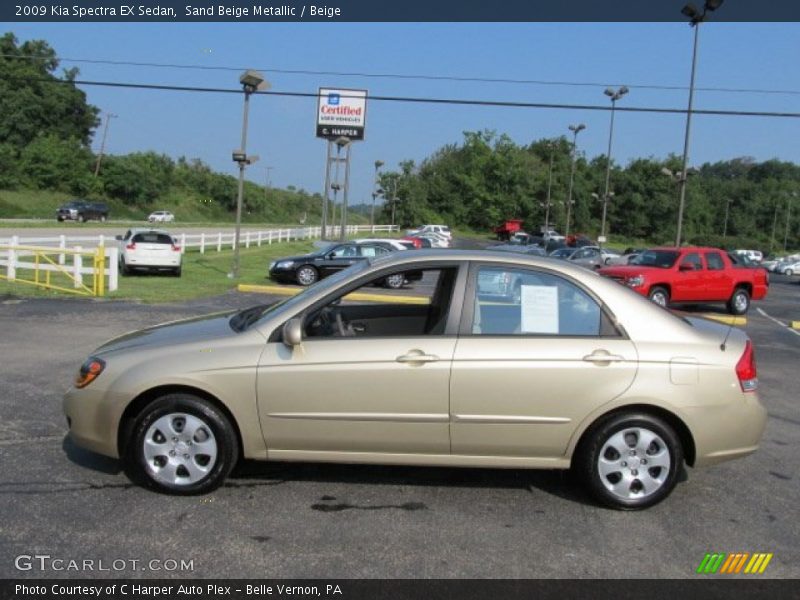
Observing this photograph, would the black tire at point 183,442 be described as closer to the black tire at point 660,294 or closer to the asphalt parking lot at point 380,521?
the asphalt parking lot at point 380,521

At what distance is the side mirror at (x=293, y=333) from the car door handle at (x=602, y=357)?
1.78 m

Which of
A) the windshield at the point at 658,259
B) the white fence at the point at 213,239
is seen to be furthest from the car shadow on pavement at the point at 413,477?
the white fence at the point at 213,239

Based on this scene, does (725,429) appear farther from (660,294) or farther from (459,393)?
(660,294)

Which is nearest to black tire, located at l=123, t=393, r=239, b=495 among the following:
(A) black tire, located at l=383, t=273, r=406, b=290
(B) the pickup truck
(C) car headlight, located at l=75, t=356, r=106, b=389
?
(C) car headlight, located at l=75, t=356, r=106, b=389

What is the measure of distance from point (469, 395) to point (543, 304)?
31.1 inches

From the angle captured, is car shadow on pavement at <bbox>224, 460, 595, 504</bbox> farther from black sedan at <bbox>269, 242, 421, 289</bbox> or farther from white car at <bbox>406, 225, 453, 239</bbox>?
white car at <bbox>406, 225, 453, 239</bbox>

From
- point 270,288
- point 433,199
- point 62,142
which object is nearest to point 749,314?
point 270,288

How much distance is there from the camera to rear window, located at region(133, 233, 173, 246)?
21.1 metres

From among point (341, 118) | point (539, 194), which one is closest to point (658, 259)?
point (341, 118)

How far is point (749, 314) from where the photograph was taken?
19.7 m

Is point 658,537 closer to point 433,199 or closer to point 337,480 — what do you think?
point 337,480

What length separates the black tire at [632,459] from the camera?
4680 mm

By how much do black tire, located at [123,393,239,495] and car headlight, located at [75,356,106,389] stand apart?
416 millimetres
